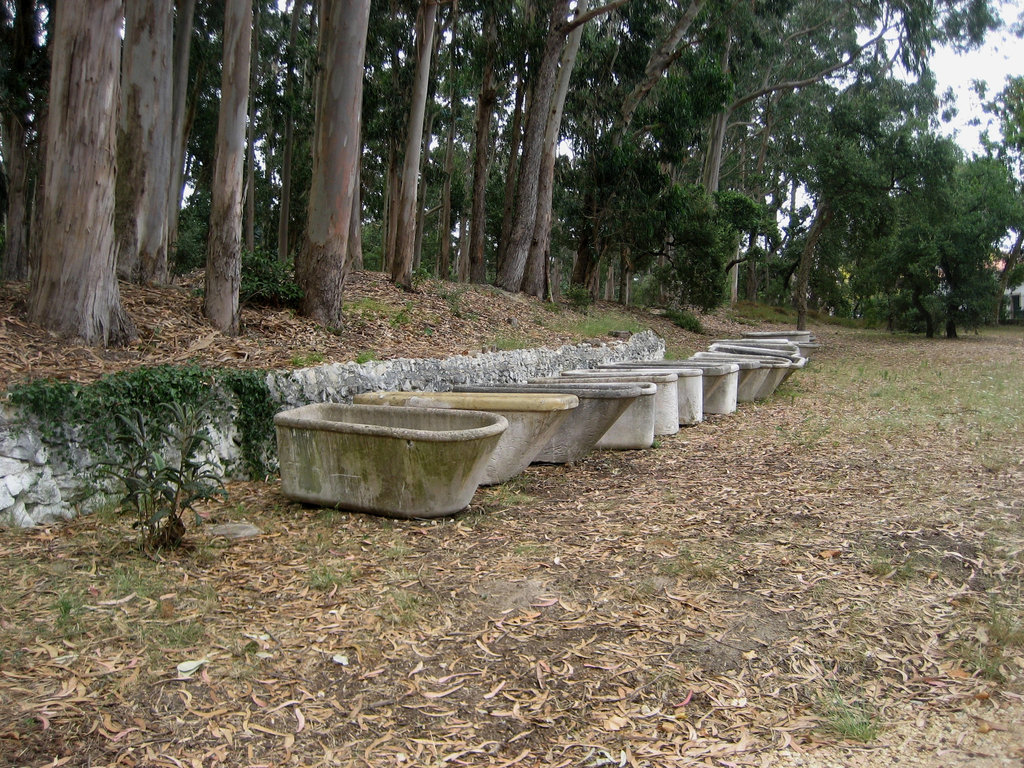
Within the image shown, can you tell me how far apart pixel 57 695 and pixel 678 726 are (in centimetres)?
235

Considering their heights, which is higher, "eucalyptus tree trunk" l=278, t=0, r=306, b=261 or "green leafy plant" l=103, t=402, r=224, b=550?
"eucalyptus tree trunk" l=278, t=0, r=306, b=261

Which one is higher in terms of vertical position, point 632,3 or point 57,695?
point 632,3

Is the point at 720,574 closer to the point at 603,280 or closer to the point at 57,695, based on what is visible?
the point at 57,695

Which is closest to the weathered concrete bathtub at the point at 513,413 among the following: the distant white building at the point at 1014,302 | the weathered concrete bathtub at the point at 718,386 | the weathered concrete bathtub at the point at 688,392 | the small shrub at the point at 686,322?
the weathered concrete bathtub at the point at 688,392

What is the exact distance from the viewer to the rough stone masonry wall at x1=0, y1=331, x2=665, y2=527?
473cm

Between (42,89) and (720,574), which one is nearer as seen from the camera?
(720,574)

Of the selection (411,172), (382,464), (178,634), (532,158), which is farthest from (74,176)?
(532,158)

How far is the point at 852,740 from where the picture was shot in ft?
9.54

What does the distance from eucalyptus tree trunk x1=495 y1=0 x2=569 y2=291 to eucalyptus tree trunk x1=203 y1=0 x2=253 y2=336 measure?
9180mm

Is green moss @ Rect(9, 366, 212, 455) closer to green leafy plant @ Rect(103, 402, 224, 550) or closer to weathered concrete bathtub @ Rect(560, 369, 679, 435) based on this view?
green leafy plant @ Rect(103, 402, 224, 550)

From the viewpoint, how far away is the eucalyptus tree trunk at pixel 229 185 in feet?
26.5

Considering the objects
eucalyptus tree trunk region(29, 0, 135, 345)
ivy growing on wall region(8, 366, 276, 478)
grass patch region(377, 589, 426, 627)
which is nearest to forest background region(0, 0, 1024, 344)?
eucalyptus tree trunk region(29, 0, 135, 345)

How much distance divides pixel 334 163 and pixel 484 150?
10.3 m

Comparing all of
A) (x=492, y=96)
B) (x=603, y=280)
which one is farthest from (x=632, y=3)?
(x=603, y=280)
